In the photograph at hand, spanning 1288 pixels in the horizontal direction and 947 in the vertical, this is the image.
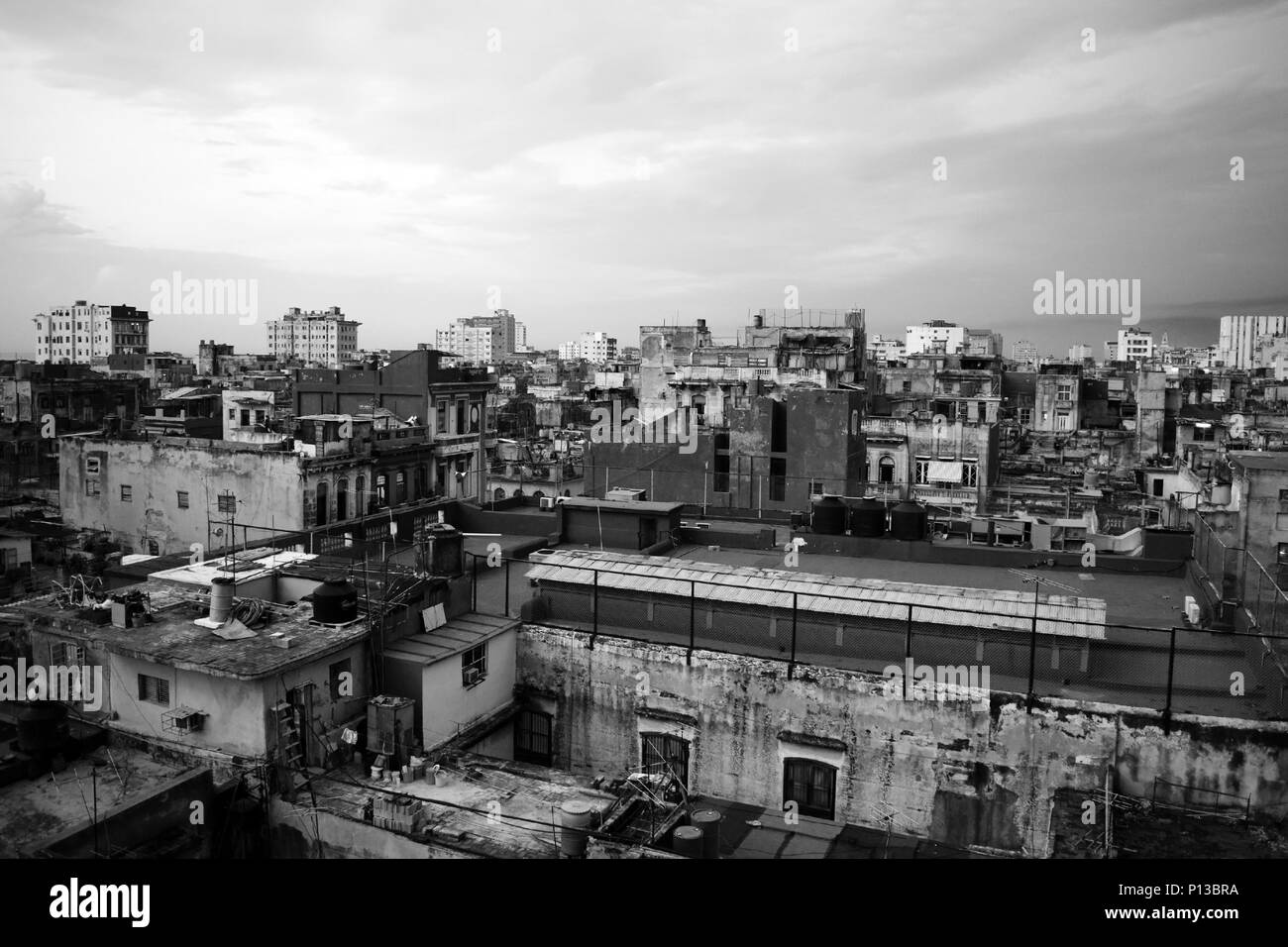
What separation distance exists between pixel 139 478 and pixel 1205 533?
44.2m

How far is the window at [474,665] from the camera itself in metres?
21.3

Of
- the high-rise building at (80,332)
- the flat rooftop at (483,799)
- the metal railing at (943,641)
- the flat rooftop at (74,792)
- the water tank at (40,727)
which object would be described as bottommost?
the flat rooftop at (483,799)

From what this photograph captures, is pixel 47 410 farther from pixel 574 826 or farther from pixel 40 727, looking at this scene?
pixel 574 826

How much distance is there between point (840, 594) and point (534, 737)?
7821 mm

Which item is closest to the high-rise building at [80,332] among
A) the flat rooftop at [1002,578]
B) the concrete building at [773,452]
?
the concrete building at [773,452]

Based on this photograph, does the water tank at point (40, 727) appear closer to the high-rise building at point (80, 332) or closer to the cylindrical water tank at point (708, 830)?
the cylindrical water tank at point (708, 830)

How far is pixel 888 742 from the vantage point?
780 inches

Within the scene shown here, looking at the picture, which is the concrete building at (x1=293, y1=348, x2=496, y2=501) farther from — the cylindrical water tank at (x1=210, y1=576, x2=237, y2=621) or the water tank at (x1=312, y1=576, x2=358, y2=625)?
the cylindrical water tank at (x1=210, y1=576, x2=237, y2=621)

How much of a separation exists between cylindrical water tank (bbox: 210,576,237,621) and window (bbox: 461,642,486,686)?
4.74 metres

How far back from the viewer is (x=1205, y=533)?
27.5 meters

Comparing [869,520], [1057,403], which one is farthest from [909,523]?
[1057,403]

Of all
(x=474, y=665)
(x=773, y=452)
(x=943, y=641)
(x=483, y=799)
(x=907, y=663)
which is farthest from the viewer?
(x=773, y=452)

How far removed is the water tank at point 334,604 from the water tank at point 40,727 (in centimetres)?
476
